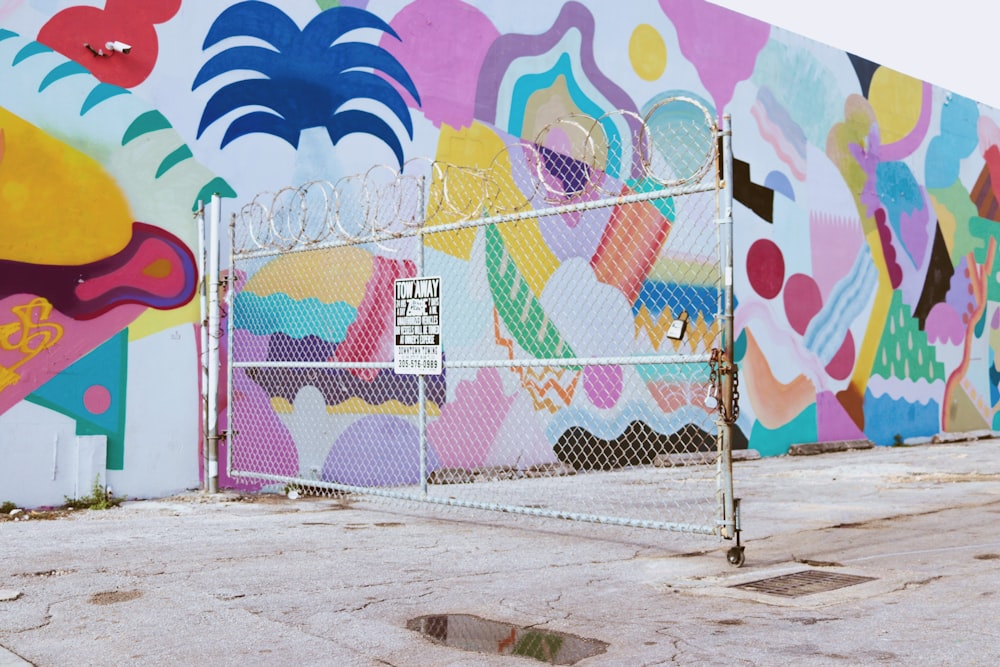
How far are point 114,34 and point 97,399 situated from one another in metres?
3.45

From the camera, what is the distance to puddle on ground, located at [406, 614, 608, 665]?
15.7ft

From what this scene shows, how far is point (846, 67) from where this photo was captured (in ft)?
59.2

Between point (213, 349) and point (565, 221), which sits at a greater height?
point (565, 221)

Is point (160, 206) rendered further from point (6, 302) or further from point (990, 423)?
point (990, 423)

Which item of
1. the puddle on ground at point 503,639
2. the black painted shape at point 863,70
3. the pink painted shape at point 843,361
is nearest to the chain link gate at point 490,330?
the pink painted shape at point 843,361

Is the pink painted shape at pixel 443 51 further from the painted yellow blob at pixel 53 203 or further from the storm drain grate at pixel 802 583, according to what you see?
the storm drain grate at pixel 802 583

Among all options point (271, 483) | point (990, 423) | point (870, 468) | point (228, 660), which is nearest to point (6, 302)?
point (271, 483)

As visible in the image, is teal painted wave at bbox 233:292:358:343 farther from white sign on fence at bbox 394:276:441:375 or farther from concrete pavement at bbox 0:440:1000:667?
white sign on fence at bbox 394:276:441:375

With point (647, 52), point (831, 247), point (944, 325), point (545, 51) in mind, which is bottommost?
point (944, 325)

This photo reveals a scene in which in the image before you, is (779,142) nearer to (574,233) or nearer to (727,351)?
(574,233)

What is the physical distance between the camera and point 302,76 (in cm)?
1138

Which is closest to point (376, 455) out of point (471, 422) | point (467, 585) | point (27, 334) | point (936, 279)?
point (471, 422)

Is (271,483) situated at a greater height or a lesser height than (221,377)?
lesser

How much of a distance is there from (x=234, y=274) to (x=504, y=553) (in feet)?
15.7
